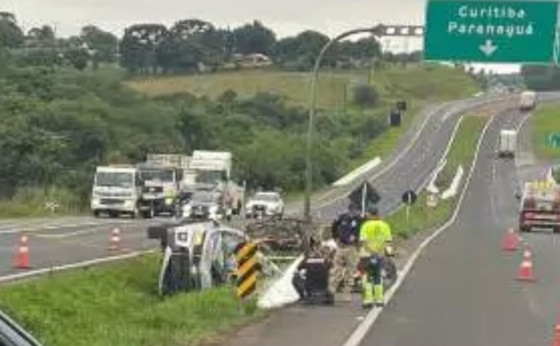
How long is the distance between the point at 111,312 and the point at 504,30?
1796cm

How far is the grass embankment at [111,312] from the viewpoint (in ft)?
52.2

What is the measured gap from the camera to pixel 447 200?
91.4m

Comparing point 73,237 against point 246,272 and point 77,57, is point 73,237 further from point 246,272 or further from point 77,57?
point 77,57

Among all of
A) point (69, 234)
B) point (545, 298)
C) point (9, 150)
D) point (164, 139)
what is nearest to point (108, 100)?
point (164, 139)

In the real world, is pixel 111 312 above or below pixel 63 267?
above

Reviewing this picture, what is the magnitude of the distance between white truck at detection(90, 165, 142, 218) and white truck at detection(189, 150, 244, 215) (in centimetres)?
533

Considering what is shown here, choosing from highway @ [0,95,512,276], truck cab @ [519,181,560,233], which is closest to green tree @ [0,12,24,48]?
highway @ [0,95,512,276]

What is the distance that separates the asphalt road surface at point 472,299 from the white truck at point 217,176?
12.9 meters

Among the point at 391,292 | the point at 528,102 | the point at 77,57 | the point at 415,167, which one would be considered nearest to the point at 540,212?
the point at 391,292

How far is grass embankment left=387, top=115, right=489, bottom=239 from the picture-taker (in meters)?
→ 59.1

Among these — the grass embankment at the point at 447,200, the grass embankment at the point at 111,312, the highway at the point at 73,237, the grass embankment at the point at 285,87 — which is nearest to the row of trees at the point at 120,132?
the grass embankment at the point at 447,200

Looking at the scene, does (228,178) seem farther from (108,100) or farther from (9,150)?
(108,100)

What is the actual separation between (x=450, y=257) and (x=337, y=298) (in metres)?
16.2

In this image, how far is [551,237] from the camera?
199 feet
